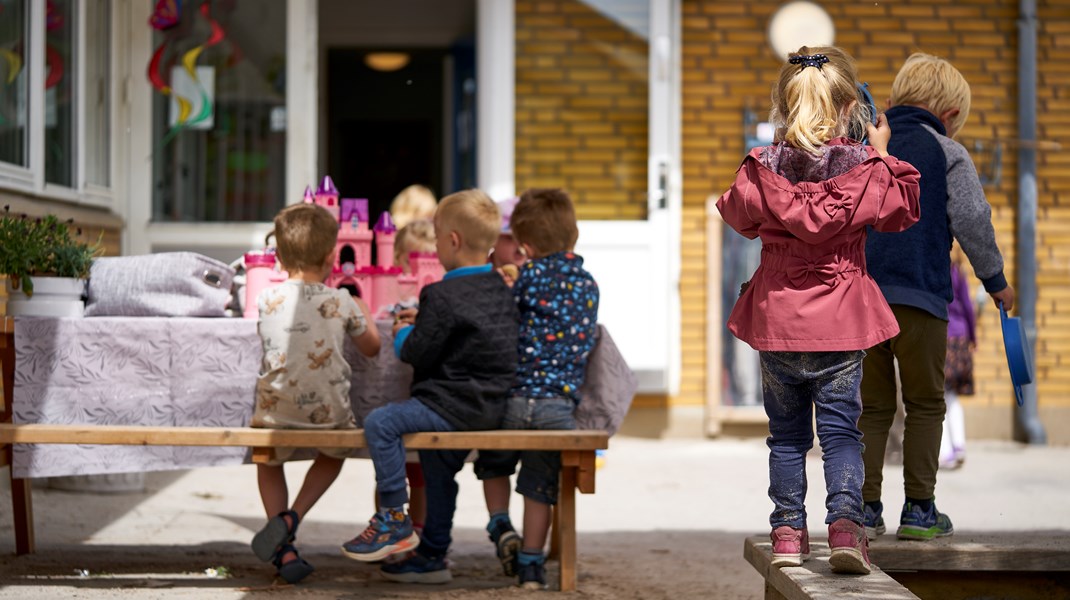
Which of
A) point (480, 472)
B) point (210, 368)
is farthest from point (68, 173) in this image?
point (480, 472)

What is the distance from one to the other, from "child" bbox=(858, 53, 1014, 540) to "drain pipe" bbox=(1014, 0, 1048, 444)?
198 inches

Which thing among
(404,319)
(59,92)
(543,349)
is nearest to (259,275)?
(404,319)

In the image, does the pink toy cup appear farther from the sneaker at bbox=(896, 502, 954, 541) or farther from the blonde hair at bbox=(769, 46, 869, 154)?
the sneaker at bbox=(896, 502, 954, 541)

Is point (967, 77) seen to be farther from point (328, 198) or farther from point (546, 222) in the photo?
point (328, 198)

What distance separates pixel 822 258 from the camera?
11.5ft

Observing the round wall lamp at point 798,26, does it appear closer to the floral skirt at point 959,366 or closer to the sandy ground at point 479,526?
the floral skirt at point 959,366

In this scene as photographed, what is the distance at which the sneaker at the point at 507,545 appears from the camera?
182 inches

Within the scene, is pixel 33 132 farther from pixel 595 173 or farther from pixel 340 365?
pixel 595 173

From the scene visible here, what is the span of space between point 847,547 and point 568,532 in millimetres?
1239

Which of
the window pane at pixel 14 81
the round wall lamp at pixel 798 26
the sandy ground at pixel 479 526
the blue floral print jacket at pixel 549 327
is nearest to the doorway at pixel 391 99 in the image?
the round wall lamp at pixel 798 26

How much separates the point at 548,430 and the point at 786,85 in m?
1.47

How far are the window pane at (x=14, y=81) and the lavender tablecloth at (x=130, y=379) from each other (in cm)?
171

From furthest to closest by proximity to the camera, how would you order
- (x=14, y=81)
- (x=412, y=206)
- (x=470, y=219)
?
1. (x=412, y=206)
2. (x=14, y=81)
3. (x=470, y=219)

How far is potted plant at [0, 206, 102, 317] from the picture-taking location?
14.9 feet
